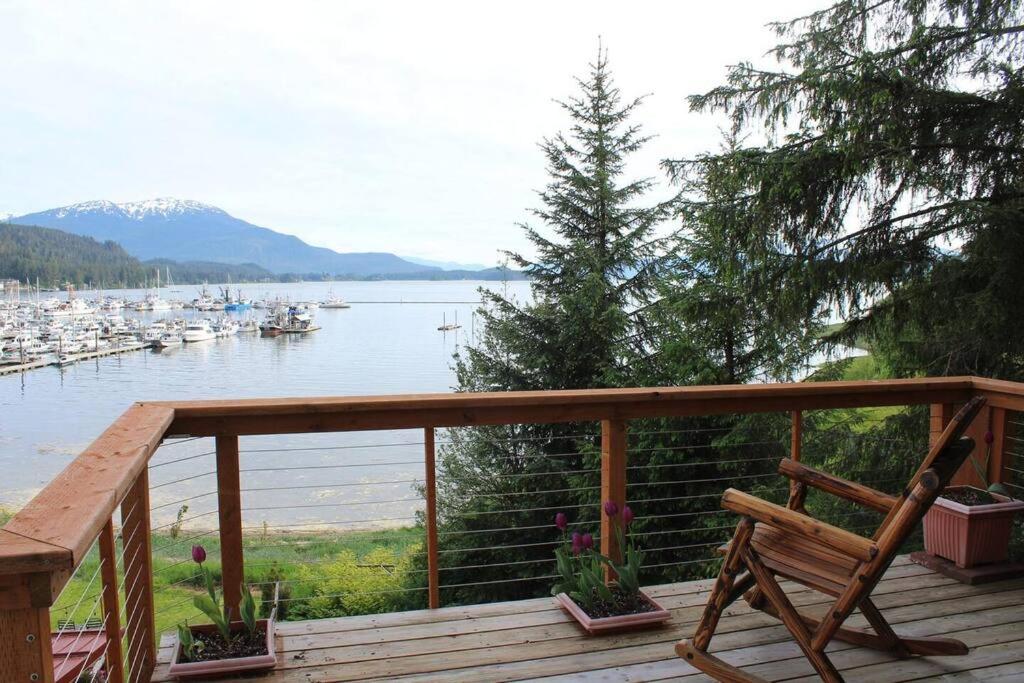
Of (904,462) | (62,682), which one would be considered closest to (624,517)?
(62,682)


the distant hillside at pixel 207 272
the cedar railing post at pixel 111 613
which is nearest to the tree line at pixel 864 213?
the cedar railing post at pixel 111 613

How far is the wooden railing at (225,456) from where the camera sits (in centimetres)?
104

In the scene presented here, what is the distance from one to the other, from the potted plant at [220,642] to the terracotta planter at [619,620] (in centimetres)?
106

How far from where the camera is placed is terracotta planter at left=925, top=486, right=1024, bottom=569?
312 centimetres

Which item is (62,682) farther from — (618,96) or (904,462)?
(618,96)

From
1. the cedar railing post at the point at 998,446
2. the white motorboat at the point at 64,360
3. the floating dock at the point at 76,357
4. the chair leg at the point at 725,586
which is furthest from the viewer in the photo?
the white motorboat at the point at 64,360

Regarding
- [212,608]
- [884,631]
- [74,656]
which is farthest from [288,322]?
[884,631]

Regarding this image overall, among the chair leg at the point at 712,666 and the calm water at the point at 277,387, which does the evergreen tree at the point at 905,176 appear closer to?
the chair leg at the point at 712,666

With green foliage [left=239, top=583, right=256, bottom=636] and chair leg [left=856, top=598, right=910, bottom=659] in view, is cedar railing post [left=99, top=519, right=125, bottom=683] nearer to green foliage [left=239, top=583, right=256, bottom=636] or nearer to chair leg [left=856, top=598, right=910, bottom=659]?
green foliage [left=239, top=583, right=256, bottom=636]

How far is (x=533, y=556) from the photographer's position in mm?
12195

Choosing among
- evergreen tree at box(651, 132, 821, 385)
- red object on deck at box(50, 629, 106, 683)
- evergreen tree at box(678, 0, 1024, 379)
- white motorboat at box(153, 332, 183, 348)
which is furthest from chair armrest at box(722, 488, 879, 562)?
white motorboat at box(153, 332, 183, 348)

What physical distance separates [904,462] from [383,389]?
2235cm

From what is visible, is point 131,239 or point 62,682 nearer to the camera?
point 62,682

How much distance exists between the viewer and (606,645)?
8.28 ft
